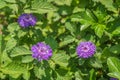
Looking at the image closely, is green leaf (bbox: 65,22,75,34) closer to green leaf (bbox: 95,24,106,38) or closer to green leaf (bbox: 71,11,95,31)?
green leaf (bbox: 71,11,95,31)

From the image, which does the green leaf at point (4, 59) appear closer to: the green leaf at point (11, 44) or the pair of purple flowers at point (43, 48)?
the green leaf at point (11, 44)

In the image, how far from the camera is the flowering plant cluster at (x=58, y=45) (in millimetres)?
2385

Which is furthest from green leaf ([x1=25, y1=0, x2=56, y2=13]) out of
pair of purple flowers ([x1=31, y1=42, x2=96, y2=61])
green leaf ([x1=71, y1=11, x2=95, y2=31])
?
pair of purple flowers ([x1=31, y1=42, x2=96, y2=61])

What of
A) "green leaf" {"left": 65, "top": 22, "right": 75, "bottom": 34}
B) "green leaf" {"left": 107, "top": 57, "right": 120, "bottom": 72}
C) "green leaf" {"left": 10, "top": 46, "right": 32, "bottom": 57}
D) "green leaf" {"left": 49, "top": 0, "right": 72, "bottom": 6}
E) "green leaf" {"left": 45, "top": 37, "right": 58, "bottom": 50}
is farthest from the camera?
"green leaf" {"left": 49, "top": 0, "right": 72, "bottom": 6}

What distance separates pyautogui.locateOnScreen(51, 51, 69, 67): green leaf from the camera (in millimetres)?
2410

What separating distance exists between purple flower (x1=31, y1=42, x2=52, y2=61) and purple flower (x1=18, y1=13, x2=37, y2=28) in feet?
0.72

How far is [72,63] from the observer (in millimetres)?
2590

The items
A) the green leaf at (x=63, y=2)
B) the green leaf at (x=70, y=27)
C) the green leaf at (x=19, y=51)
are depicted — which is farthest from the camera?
the green leaf at (x=63, y=2)

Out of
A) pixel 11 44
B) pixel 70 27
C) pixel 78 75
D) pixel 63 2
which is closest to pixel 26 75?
pixel 11 44

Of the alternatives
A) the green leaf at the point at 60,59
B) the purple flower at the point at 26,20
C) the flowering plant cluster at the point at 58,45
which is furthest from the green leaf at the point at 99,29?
the purple flower at the point at 26,20

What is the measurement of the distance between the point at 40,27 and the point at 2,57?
51cm

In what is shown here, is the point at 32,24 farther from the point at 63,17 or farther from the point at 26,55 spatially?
the point at 63,17

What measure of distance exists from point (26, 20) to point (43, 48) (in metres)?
0.28

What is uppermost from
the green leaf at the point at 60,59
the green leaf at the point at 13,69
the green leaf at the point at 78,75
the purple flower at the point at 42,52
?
the purple flower at the point at 42,52
